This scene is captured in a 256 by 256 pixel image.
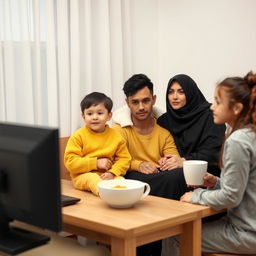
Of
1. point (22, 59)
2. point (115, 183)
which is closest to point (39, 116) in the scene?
point (22, 59)

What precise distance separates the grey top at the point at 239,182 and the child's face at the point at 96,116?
0.69m

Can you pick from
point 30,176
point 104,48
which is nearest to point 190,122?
point 104,48

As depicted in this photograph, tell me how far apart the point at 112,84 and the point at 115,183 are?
1654 mm

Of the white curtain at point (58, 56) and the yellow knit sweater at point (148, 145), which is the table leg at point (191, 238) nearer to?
the yellow knit sweater at point (148, 145)

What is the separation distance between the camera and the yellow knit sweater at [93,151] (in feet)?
7.89

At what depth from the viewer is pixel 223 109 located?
2.05 metres

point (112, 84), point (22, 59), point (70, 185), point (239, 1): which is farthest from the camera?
point (112, 84)

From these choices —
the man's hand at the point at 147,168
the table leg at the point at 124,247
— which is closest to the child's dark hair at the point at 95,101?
the man's hand at the point at 147,168

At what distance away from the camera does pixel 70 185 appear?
249 cm

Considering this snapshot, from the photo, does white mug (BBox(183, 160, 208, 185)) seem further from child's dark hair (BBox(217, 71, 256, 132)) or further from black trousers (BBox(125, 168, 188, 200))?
black trousers (BBox(125, 168, 188, 200))

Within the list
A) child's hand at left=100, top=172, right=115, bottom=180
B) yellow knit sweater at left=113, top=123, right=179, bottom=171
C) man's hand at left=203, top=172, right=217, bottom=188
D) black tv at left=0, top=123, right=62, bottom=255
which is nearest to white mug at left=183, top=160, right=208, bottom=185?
man's hand at left=203, top=172, right=217, bottom=188

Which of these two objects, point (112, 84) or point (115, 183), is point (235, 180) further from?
point (112, 84)

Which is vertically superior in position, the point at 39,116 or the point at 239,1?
the point at 239,1

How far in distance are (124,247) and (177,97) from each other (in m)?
1.37
